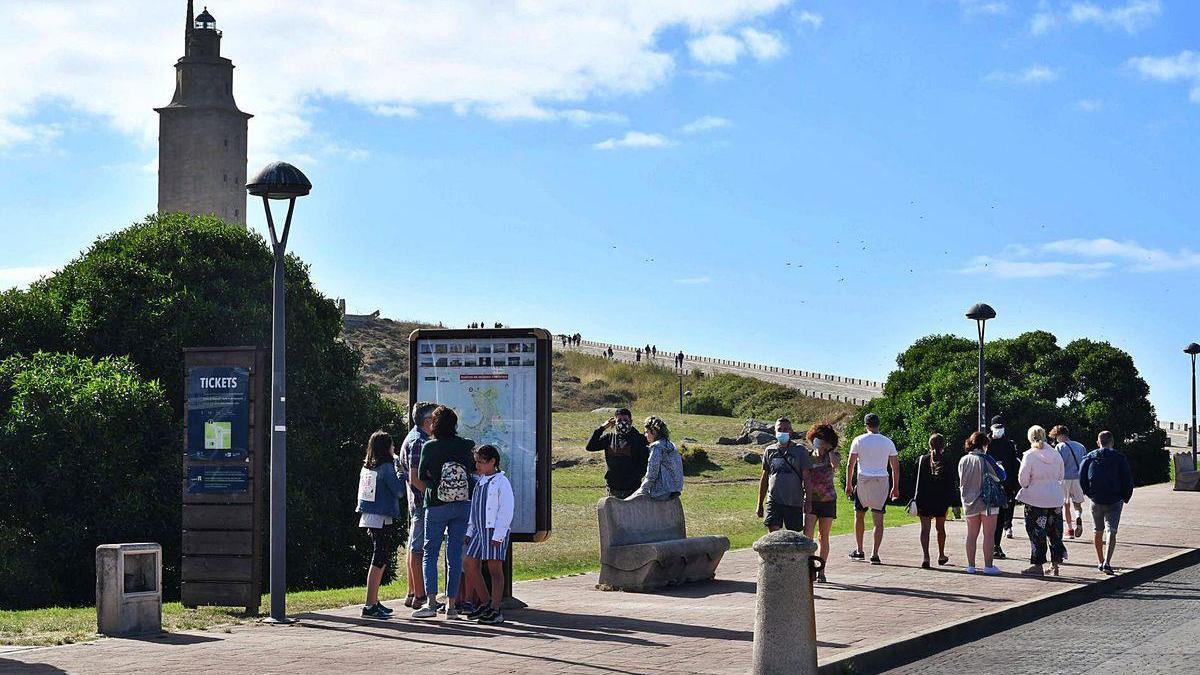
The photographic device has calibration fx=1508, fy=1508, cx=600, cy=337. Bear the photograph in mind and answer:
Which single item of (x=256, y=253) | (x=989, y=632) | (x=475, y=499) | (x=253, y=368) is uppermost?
(x=256, y=253)

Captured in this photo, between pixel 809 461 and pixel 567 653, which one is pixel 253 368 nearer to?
pixel 567 653

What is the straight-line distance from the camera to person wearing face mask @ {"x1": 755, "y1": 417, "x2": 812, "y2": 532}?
1598 cm

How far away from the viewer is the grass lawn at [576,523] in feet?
43.7

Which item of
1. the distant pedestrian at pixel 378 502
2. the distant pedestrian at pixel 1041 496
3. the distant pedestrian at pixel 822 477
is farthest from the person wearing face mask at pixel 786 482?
the distant pedestrian at pixel 378 502

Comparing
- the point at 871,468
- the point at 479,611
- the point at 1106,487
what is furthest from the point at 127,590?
the point at 1106,487

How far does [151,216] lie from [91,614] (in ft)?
43.9

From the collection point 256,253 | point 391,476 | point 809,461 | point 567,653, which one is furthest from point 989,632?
point 256,253

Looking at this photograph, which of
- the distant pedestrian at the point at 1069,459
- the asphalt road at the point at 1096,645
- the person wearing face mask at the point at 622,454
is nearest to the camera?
the asphalt road at the point at 1096,645

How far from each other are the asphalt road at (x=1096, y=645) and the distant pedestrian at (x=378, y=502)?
4626mm

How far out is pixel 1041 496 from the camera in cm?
1761

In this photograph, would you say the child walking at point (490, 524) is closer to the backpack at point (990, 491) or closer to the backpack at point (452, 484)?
the backpack at point (452, 484)

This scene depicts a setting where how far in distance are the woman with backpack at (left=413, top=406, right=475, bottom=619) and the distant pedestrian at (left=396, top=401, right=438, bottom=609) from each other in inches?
5.7

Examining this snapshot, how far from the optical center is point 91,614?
15.2m

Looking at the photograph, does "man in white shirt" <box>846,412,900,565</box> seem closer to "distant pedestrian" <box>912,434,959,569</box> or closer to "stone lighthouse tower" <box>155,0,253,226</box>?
"distant pedestrian" <box>912,434,959,569</box>
